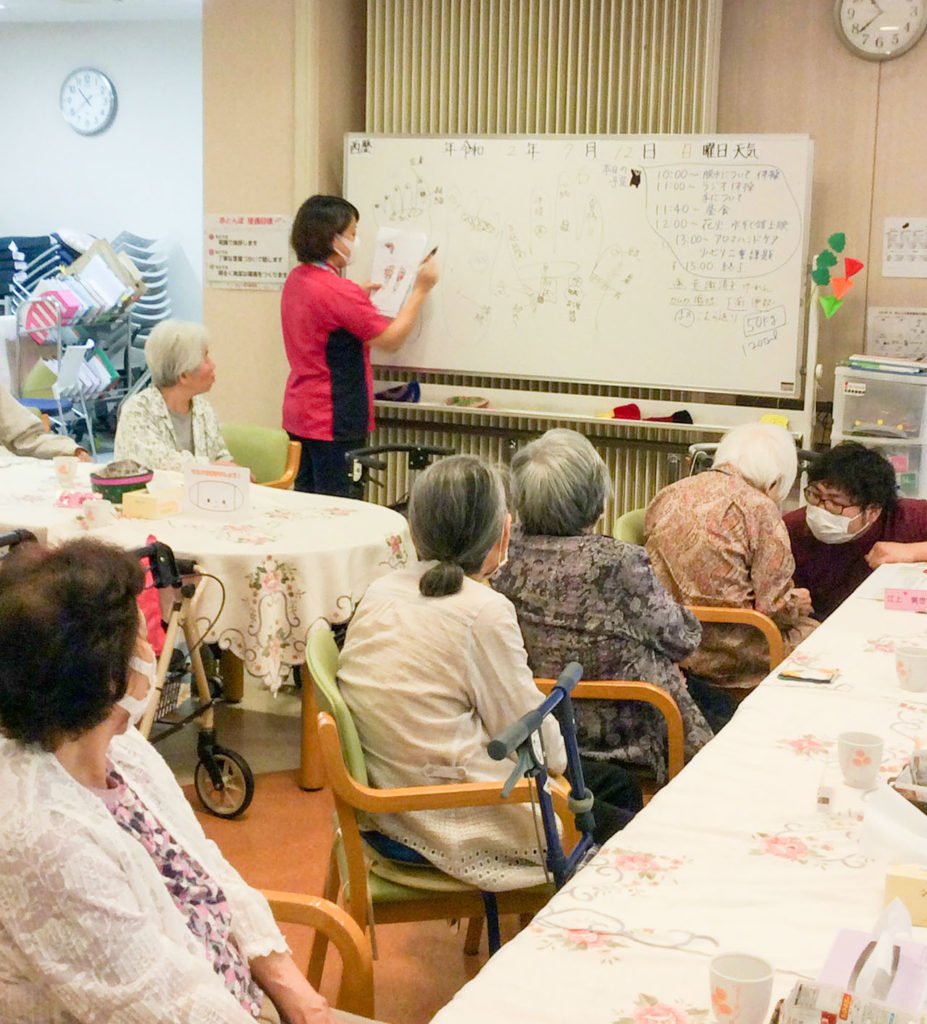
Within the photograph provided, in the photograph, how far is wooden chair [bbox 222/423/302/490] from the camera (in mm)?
4391

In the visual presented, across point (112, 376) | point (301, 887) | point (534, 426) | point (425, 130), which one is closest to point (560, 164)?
point (425, 130)

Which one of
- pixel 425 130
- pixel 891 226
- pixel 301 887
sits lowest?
pixel 301 887

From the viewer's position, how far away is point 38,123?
27.4ft

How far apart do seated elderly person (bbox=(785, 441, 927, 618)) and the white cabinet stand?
1074mm

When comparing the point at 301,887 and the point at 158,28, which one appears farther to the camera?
the point at 158,28

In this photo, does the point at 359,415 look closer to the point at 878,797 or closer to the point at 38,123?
the point at 878,797

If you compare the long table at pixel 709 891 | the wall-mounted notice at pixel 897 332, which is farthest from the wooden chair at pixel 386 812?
the wall-mounted notice at pixel 897 332

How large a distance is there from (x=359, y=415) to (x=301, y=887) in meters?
2.32

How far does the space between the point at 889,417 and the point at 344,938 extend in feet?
11.3

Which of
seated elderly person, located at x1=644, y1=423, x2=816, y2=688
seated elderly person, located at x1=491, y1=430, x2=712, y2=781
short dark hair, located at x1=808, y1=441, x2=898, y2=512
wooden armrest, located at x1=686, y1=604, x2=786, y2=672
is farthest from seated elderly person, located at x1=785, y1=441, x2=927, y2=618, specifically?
seated elderly person, located at x1=491, y1=430, x2=712, y2=781

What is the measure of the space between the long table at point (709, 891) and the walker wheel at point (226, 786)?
1.52m

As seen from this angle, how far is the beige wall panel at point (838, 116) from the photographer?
15.6ft

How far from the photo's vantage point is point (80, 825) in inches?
49.3

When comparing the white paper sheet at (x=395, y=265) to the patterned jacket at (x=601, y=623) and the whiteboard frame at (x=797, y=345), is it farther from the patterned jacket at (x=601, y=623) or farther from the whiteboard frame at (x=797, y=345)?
the patterned jacket at (x=601, y=623)
